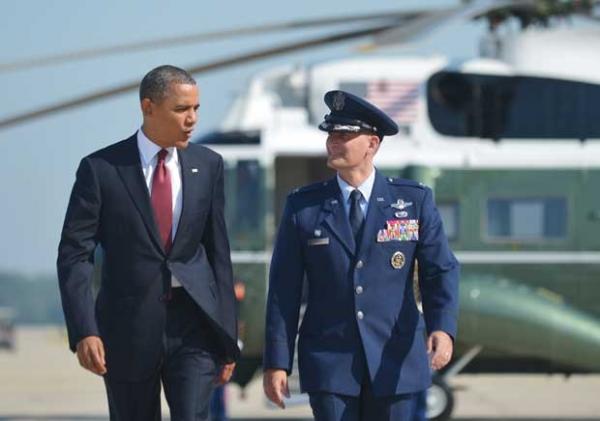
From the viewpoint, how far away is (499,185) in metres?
11.3

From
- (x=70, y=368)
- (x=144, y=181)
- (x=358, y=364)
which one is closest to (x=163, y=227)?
(x=144, y=181)

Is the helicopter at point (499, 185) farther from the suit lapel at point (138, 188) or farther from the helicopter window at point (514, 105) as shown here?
the suit lapel at point (138, 188)

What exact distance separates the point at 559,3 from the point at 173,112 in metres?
8.24

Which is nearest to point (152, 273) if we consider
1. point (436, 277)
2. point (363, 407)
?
point (363, 407)

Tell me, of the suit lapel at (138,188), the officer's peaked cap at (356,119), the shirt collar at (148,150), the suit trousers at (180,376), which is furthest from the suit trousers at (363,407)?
the shirt collar at (148,150)

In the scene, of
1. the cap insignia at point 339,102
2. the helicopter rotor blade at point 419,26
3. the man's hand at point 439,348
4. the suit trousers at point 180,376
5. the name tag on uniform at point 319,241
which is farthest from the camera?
the helicopter rotor blade at point 419,26

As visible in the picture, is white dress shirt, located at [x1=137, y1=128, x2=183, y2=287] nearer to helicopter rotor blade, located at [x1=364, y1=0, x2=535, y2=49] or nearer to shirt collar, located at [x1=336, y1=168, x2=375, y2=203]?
shirt collar, located at [x1=336, y1=168, x2=375, y2=203]

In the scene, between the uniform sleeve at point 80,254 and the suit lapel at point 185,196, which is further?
the suit lapel at point 185,196

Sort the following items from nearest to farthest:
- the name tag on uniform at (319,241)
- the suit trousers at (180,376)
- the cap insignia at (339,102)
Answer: the suit trousers at (180,376) < the name tag on uniform at (319,241) < the cap insignia at (339,102)

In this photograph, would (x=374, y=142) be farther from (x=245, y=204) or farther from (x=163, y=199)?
(x=245, y=204)

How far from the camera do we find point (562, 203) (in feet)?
36.9

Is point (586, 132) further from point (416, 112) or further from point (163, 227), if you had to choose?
point (163, 227)

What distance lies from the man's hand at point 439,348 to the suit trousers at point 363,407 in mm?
181

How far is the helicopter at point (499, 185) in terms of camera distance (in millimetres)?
11195
